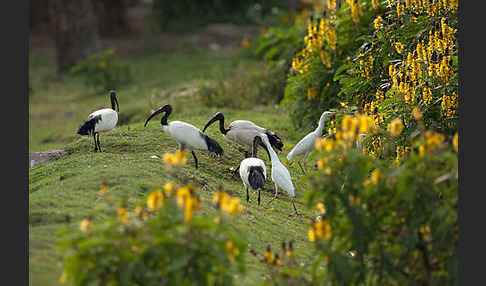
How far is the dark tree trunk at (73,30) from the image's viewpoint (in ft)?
57.7

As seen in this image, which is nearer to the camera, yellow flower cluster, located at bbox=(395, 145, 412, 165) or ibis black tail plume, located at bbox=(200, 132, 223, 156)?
yellow flower cluster, located at bbox=(395, 145, 412, 165)

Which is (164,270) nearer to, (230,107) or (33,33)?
(230,107)

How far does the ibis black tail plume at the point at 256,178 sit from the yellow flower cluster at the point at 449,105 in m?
1.90

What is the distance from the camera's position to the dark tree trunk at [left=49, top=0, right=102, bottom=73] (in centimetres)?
1759

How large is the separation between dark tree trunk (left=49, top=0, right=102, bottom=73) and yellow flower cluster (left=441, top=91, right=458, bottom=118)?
44.7ft

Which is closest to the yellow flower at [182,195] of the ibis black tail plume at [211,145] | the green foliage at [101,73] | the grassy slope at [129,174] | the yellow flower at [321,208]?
the grassy slope at [129,174]

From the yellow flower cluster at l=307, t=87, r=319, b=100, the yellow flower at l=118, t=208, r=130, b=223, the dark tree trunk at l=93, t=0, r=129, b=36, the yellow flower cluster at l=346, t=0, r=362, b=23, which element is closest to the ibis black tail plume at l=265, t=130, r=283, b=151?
the yellow flower cluster at l=307, t=87, r=319, b=100

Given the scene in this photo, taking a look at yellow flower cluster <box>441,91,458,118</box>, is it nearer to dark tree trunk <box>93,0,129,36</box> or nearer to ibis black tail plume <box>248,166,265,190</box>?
ibis black tail plume <box>248,166,265,190</box>

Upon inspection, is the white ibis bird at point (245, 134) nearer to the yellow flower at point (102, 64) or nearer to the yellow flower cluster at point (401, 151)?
the yellow flower cluster at point (401, 151)

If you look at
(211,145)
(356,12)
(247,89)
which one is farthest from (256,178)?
(247,89)

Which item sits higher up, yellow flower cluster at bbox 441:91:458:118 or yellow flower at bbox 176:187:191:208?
yellow flower cluster at bbox 441:91:458:118

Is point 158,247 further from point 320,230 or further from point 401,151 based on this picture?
point 401,151

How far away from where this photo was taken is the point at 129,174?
639 centimetres

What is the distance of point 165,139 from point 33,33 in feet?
58.2
